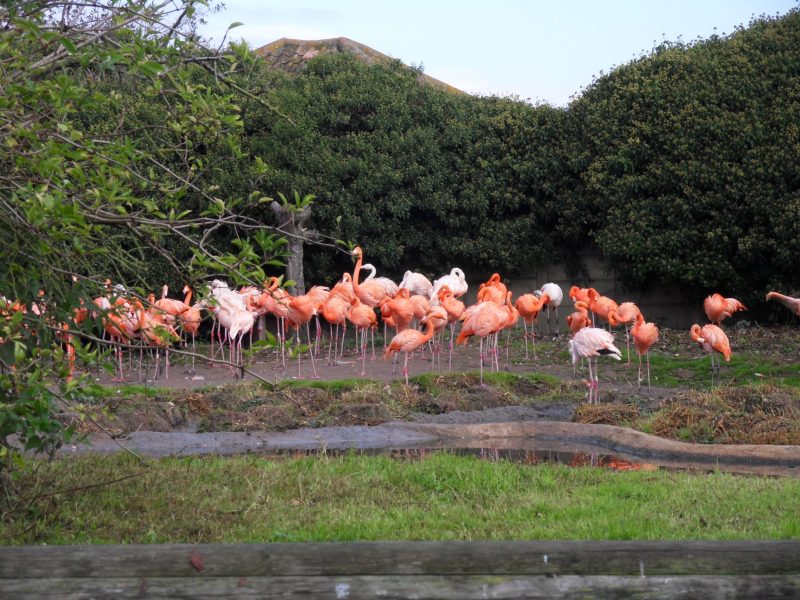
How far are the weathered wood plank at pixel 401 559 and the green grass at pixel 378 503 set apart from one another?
7.24 ft

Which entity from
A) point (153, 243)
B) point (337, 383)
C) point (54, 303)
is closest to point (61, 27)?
point (153, 243)

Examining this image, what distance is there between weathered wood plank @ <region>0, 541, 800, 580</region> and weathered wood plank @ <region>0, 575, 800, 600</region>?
0.02 metres

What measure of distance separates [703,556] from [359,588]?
1025 mm

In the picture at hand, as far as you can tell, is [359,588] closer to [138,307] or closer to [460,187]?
[138,307]

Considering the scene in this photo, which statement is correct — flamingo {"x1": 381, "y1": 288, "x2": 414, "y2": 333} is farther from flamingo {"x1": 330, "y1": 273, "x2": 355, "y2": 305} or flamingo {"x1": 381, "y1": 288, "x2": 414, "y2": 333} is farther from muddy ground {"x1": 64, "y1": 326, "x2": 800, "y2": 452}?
flamingo {"x1": 330, "y1": 273, "x2": 355, "y2": 305}

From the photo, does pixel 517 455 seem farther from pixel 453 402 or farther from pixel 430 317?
pixel 430 317

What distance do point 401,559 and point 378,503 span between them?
332 cm

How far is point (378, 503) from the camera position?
6.25 m

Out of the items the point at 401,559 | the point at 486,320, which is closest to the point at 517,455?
the point at 486,320

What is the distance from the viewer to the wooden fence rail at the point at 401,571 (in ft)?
9.59

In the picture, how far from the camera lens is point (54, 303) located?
5105 mm

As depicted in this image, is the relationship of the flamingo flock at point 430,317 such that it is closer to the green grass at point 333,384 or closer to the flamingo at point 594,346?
the flamingo at point 594,346

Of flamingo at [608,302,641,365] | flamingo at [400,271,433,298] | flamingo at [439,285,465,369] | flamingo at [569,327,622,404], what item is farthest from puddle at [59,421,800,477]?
flamingo at [400,271,433,298]

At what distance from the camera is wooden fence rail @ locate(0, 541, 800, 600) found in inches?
115
